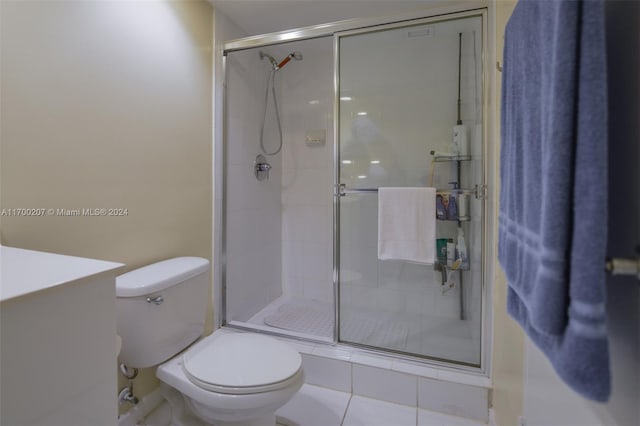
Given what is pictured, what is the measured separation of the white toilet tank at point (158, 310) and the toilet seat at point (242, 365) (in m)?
0.12

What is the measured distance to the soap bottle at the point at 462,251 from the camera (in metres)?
1.69

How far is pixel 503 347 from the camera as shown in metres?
1.25

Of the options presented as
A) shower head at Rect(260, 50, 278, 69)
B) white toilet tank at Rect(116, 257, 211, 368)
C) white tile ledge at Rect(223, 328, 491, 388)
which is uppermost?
shower head at Rect(260, 50, 278, 69)

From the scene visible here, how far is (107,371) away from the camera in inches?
23.5

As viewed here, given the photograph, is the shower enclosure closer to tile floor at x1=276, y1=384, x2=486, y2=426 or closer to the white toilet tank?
tile floor at x1=276, y1=384, x2=486, y2=426

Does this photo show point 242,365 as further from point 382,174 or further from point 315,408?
point 382,174

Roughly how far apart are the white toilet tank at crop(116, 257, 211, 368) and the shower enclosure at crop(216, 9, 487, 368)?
21.8 inches

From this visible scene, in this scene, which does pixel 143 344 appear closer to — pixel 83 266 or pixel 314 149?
pixel 83 266

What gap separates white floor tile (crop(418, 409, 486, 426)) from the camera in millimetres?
1360

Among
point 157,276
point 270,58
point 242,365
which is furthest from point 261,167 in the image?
point 242,365

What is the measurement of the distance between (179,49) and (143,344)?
1.42 m

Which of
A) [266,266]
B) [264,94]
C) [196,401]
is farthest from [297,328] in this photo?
[264,94]

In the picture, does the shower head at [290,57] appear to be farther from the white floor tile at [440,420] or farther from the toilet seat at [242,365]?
the white floor tile at [440,420]

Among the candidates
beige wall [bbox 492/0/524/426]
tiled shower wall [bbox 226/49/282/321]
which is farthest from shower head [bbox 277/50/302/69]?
beige wall [bbox 492/0/524/426]
